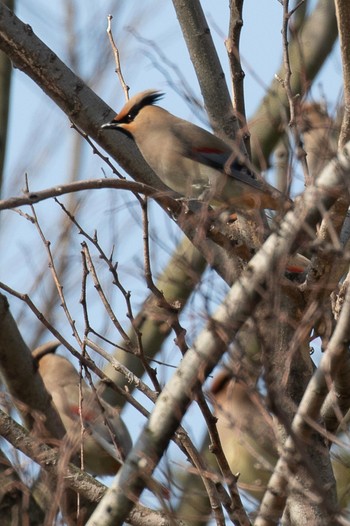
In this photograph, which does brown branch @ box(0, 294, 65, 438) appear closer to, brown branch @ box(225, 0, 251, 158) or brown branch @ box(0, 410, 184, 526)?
brown branch @ box(0, 410, 184, 526)

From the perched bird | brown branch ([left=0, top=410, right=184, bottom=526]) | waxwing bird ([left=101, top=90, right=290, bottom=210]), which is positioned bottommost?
brown branch ([left=0, top=410, right=184, bottom=526])

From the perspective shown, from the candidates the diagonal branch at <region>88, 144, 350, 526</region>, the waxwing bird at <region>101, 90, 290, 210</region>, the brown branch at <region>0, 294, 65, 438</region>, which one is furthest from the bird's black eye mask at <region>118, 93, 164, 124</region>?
the diagonal branch at <region>88, 144, 350, 526</region>

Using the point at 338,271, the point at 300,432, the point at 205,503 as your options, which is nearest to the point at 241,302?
the point at 300,432

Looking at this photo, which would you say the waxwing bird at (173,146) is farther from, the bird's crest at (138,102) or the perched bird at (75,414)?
the perched bird at (75,414)

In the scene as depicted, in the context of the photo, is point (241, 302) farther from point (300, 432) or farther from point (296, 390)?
point (296, 390)

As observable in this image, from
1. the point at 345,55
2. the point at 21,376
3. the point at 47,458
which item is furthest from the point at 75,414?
the point at 345,55

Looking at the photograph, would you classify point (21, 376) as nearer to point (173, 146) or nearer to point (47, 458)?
point (47, 458)

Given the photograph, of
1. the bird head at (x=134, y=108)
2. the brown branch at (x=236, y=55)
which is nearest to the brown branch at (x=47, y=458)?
the brown branch at (x=236, y=55)

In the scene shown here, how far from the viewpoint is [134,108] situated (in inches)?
233

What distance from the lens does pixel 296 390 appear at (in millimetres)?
4023

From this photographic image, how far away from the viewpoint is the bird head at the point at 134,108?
551 cm

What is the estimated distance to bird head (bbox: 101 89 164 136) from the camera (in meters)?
5.51

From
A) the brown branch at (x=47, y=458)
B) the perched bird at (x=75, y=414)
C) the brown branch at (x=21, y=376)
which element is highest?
the perched bird at (x=75, y=414)

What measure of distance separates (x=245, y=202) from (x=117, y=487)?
156 cm
